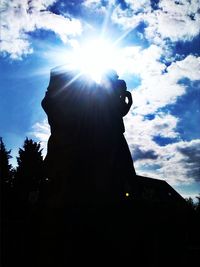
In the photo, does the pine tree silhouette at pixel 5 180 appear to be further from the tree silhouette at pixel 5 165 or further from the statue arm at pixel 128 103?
the statue arm at pixel 128 103

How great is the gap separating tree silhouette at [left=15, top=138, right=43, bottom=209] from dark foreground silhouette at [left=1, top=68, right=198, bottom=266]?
61.4ft

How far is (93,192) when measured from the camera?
6.71 metres

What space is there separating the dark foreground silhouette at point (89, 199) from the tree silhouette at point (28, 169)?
18.7 metres

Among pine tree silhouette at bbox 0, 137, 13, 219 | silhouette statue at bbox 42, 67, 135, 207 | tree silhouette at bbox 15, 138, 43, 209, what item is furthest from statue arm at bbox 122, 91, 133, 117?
tree silhouette at bbox 15, 138, 43, 209

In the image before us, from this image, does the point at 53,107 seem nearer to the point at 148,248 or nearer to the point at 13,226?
the point at 13,226

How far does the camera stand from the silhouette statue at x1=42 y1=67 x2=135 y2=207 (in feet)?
22.2

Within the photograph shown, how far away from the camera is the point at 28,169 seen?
30172mm

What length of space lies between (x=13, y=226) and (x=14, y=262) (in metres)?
1.19

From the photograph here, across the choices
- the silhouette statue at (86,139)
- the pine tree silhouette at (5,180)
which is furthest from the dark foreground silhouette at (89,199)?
the pine tree silhouette at (5,180)

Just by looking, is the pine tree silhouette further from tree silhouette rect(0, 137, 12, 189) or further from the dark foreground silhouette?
the dark foreground silhouette

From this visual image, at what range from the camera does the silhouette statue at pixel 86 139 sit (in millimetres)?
6754

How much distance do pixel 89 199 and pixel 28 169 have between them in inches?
996

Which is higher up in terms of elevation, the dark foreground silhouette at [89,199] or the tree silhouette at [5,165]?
the tree silhouette at [5,165]

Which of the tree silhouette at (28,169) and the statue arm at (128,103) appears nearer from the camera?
the statue arm at (128,103)
